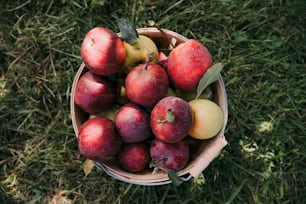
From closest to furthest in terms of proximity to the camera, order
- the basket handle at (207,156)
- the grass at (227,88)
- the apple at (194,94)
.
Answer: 1. the basket handle at (207,156)
2. the apple at (194,94)
3. the grass at (227,88)

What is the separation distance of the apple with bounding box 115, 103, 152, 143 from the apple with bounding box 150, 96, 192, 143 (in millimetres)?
49

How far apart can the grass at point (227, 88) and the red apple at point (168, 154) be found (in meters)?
0.45

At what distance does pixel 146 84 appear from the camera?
1398 millimetres

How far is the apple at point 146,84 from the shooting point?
1401 mm

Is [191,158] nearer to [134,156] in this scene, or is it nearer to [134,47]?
[134,156]

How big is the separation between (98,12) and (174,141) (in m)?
0.88

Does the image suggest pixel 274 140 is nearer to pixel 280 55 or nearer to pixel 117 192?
pixel 280 55

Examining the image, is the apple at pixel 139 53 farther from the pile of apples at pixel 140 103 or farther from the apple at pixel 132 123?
the apple at pixel 132 123

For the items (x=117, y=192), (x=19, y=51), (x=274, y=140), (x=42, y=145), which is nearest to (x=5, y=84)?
(x=19, y=51)

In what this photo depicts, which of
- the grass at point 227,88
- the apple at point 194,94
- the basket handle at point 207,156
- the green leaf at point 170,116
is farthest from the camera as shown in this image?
the grass at point 227,88

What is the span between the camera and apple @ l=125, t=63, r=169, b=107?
1.40 m

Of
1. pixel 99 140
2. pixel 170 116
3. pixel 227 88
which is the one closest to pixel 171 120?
pixel 170 116

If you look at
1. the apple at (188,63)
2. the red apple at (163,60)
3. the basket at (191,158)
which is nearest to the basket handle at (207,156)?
the basket at (191,158)

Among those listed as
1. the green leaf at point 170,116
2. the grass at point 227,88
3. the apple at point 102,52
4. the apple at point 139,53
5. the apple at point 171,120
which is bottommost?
the grass at point 227,88
